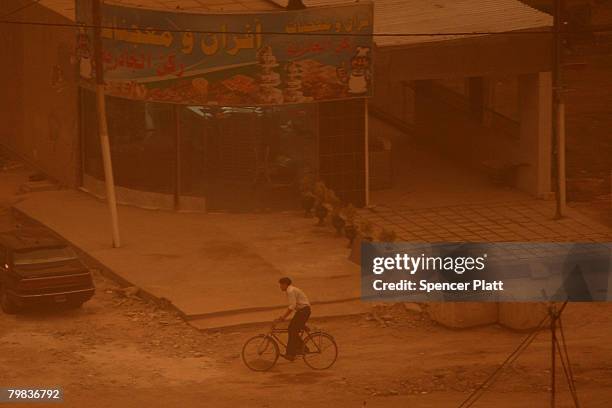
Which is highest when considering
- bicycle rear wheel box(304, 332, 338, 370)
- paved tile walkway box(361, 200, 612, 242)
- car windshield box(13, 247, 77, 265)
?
car windshield box(13, 247, 77, 265)

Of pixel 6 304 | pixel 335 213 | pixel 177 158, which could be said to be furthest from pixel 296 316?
pixel 177 158

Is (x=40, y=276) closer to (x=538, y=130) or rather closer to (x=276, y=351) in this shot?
(x=276, y=351)

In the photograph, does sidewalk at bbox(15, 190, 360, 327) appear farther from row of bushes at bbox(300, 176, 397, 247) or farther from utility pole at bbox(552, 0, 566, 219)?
utility pole at bbox(552, 0, 566, 219)

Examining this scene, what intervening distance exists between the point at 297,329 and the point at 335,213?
8692 millimetres

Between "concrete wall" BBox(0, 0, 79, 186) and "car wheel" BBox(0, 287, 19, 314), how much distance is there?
10831 millimetres

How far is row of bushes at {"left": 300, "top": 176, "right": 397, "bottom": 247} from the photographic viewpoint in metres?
29.7

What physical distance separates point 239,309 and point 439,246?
550 cm

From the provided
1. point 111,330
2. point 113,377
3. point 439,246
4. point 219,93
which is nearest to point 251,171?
point 219,93

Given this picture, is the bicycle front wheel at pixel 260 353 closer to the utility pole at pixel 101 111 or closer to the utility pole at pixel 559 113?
the utility pole at pixel 101 111

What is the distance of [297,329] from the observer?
74.8ft

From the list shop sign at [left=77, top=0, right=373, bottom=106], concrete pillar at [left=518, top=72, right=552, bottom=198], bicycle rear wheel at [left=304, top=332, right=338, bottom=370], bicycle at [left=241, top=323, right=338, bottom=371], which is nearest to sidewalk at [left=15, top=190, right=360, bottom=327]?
bicycle at [left=241, top=323, right=338, bottom=371]

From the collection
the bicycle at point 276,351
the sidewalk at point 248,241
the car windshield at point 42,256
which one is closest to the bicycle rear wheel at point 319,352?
the bicycle at point 276,351

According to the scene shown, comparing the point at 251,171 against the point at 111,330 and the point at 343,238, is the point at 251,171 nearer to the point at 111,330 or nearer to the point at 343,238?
the point at 343,238

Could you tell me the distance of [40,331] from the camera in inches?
982
